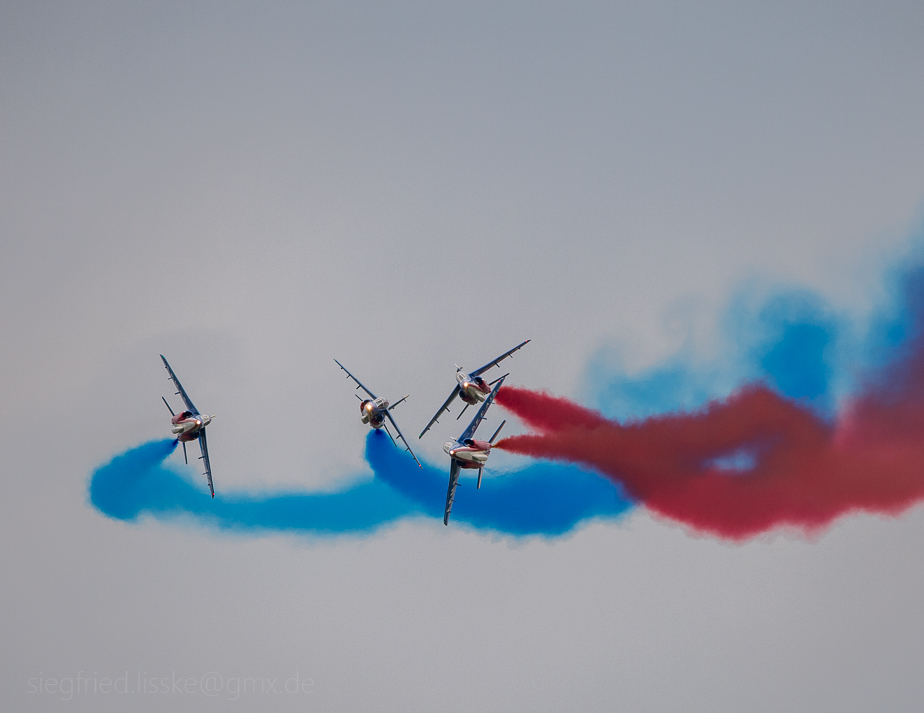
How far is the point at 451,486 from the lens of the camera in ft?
119

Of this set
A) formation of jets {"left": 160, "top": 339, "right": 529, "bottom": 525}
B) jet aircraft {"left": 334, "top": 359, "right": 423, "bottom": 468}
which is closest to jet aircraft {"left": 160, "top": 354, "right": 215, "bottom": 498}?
formation of jets {"left": 160, "top": 339, "right": 529, "bottom": 525}

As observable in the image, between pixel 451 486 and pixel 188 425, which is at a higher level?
pixel 188 425

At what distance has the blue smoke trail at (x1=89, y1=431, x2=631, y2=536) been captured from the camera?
123 ft

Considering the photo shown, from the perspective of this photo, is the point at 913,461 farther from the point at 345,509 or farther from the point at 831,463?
the point at 345,509

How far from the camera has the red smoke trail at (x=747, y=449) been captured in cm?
3644

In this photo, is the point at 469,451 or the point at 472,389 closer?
the point at 469,451

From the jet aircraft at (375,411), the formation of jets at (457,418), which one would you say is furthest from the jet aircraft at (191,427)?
the jet aircraft at (375,411)

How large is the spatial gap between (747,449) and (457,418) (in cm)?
1244

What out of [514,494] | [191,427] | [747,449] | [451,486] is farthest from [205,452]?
[747,449]

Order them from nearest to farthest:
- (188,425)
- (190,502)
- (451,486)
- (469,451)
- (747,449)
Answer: (469,451), (451,486), (188,425), (747,449), (190,502)

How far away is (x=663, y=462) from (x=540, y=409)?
5638 mm

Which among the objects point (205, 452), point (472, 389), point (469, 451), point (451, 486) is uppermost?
point (472, 389)

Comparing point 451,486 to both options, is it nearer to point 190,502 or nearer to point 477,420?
point 477,420

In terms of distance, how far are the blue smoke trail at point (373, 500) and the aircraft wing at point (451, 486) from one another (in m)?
0.75
